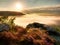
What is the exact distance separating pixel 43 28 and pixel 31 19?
0.85 metres

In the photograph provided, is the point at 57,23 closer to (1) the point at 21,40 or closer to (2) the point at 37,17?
(2) the point at 37,17

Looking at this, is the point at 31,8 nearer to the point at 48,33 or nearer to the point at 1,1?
the point at 1,1

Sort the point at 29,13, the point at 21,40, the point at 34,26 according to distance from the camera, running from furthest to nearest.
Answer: the point at 29,13 < the point at 34,26 < the point at 21,40

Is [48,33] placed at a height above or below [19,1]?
below

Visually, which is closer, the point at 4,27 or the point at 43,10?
the point at 4,27

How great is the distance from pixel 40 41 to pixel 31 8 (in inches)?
92.6

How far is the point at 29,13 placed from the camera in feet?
20.1

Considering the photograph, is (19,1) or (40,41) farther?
(19,1)

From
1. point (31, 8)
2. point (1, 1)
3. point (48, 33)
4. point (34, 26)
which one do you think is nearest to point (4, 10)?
A: point (1, 1)

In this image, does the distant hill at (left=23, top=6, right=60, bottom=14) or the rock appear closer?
the rock

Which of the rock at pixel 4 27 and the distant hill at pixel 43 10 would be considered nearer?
the rock at pixel 4 27

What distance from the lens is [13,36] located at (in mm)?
3826

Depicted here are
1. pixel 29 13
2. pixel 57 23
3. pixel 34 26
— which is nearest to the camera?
pixel 34 26

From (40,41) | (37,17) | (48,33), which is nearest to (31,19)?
(37,17)
